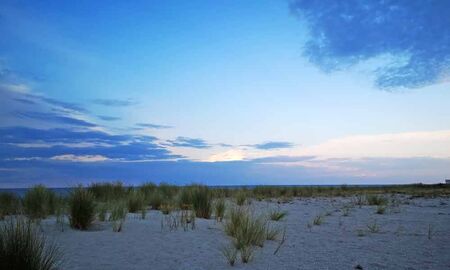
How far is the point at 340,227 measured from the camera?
859 centimetres

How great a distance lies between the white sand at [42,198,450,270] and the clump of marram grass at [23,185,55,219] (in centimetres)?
150

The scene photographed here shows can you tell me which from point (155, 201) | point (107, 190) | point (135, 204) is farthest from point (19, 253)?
point (107, 190)

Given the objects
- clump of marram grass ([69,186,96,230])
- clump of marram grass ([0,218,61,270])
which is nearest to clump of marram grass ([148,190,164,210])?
clump of marram grass ([69,186,96,230])

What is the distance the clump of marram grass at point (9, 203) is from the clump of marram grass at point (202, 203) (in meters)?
3.95

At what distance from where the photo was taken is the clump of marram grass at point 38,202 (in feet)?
28.4

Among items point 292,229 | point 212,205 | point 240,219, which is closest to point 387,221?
point 292,229

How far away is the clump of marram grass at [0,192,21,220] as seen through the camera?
994 cm

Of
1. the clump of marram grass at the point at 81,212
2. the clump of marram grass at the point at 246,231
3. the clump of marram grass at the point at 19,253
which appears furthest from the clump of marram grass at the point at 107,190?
the clump of marram grass at the point at 19,253

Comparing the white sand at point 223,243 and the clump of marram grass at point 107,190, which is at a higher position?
the clump of marram grass at point 107,190

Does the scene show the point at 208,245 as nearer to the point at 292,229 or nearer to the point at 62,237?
the point at 62,237

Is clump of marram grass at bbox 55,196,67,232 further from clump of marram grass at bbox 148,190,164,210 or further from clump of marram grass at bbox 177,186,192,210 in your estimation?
clump of marram grass at bbox 148,190,164,210

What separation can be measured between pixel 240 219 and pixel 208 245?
0.66m

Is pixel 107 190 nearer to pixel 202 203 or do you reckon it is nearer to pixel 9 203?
pixel 9 203

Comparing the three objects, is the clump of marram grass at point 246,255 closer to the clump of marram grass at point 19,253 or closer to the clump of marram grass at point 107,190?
the clump of marram grass at point 19,253
